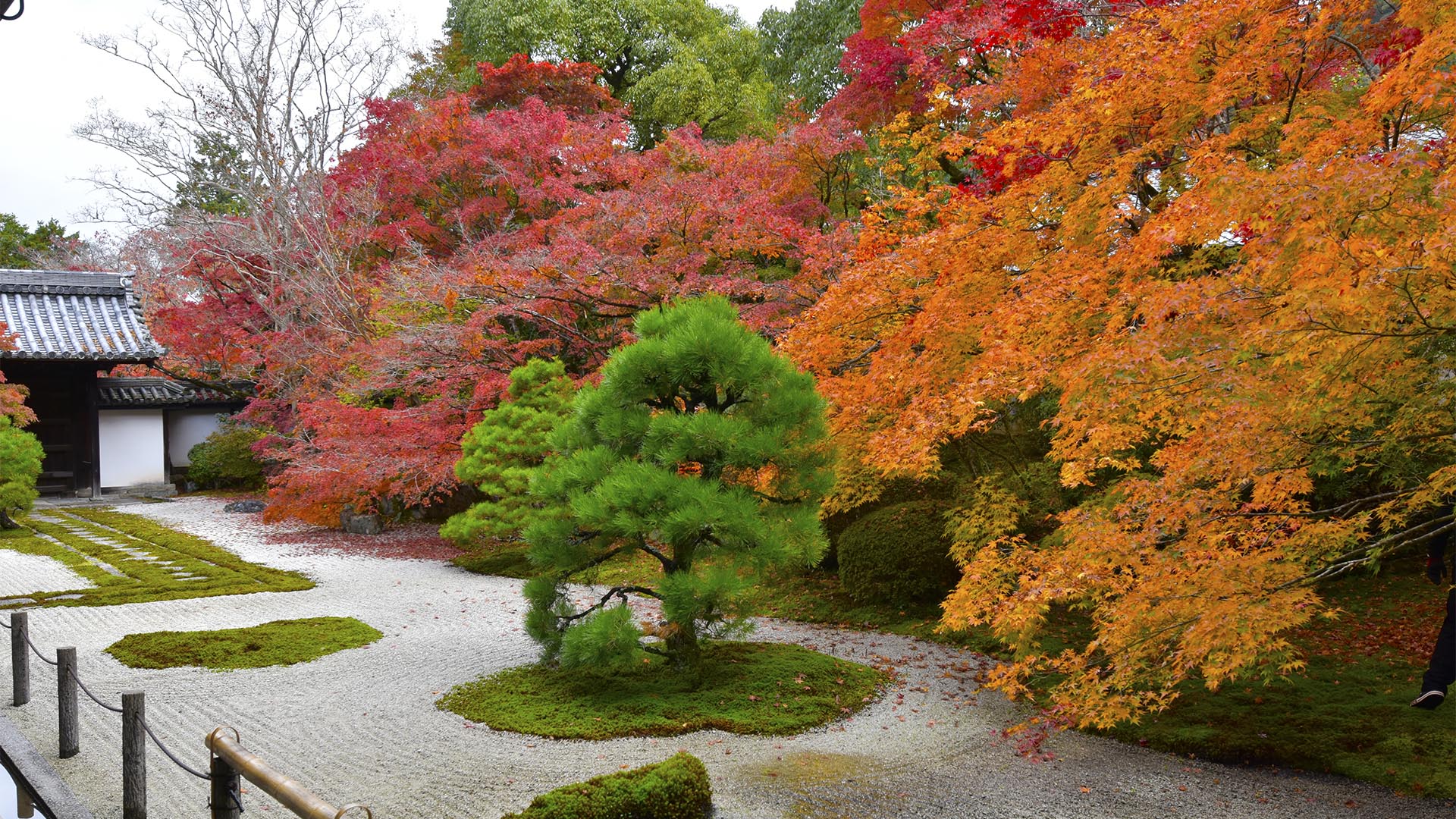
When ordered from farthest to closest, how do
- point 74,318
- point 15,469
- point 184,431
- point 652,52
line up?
point 184,431 → point 652,52 → point 74,318 → point 15,469

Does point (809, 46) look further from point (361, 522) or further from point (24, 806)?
point (24, 806)

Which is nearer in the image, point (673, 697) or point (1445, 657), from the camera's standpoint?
point (1445, 657)

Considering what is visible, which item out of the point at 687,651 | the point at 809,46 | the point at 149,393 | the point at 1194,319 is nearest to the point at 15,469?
the point at 149,393

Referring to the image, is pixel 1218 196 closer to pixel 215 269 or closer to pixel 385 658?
pixel 385 658

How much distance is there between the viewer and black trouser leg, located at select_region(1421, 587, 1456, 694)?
4641 mm

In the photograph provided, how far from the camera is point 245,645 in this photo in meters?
7.29

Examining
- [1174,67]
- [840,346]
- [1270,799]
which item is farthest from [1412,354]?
[840,346]

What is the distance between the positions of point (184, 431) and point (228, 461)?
→ 2661 mm

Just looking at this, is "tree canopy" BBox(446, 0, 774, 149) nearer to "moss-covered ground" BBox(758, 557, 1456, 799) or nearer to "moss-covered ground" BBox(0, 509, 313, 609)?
"moss-covered ground" BBox(0, 509, 313, 609)

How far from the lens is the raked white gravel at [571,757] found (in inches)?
171

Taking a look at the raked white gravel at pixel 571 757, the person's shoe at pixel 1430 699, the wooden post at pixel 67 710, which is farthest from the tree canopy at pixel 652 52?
the wooden post at pixel 67 710

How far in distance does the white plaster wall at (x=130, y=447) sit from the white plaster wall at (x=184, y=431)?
1.72 m

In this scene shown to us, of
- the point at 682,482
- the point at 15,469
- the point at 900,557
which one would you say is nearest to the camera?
the point at 682,482

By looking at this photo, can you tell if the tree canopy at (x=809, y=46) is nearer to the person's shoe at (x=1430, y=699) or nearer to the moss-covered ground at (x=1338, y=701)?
the moss-covered ground at (x=1338, y=701)
